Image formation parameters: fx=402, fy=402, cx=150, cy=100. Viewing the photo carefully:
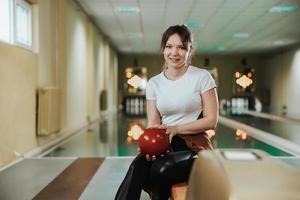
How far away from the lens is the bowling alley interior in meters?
1.18

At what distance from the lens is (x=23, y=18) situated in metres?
5.41

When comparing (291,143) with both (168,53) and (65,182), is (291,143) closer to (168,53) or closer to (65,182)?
(65,182)

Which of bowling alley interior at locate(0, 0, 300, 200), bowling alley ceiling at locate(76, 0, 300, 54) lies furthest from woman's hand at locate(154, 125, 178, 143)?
bowling alley ceiling at locate(76, 0, 300, 54)

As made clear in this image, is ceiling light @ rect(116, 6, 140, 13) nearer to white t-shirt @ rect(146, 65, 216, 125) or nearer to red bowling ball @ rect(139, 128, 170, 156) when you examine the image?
white t-shirt @ rect(146, 65, 216, 125)

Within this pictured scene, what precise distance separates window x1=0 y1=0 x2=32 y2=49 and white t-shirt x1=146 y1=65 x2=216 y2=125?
2951 mm

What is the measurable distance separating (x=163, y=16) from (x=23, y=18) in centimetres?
508

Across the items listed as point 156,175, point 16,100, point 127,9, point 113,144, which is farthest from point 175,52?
point 127,9

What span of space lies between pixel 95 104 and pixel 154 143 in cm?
958

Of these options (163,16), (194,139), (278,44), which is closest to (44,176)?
(194,139)

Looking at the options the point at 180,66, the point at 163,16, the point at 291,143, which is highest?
the point at 163,16

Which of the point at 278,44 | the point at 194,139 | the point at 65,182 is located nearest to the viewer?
the point at 194,139

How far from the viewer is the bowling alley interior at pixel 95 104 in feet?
3.87

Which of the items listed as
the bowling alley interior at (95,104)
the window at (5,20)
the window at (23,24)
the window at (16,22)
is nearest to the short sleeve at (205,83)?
the bowling alley interior at (95,104)

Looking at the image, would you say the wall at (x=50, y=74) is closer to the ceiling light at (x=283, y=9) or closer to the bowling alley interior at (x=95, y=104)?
the bowling alley interior at (x=95, y=104)
